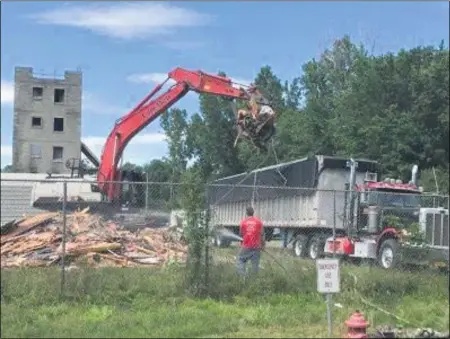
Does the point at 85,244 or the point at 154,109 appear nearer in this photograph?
the point at 85,244

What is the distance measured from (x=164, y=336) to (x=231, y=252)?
20.4 ft

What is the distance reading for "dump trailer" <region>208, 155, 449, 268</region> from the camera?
17.5 m

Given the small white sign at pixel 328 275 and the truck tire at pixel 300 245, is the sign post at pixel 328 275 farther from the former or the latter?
the truck tire at pixel 300 245

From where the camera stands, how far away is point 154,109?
25.2 m

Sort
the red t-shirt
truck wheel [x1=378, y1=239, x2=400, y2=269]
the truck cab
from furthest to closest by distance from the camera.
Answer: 1. the truck cab
2. truck wheel [x1=378, y1=239, x2=400, y2=269]
3. the red t-shirt

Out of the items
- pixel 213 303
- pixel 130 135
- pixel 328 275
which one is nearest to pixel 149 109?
pixel 130 135

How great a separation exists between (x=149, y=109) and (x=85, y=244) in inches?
347

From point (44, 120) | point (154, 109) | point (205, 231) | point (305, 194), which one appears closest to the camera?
point (205, 231)

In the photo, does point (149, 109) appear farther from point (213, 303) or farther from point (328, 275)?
point (328, 275)

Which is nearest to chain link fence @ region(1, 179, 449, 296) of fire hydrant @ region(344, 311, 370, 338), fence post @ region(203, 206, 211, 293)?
fence post @ region(203, 206, 211, 293)

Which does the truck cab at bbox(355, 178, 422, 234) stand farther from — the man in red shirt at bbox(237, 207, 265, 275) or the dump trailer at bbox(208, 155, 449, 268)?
the man in red shirt at bbox(237, 207, 265, 275)

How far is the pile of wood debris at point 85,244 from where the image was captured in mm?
16391

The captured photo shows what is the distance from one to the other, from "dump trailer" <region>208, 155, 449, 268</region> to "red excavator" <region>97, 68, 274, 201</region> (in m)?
3.17

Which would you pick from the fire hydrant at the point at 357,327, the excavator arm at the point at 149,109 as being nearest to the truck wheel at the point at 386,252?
the excavator arm at the point at 149,109
